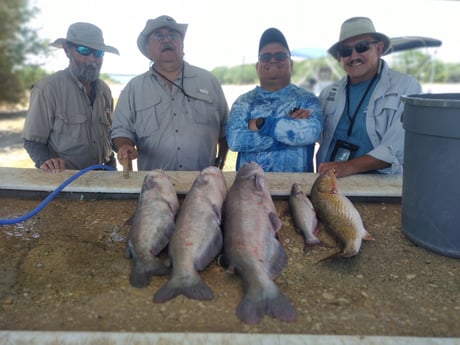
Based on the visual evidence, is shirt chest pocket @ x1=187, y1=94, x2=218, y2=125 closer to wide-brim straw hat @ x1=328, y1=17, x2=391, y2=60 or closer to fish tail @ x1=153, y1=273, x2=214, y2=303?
wide-brim straw hat @ x1=328, y1=17, x2=391, y2=60

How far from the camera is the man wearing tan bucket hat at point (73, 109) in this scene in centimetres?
419

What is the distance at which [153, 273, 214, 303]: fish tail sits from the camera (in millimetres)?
1859

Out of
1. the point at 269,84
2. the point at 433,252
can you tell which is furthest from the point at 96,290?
the point at 269,84

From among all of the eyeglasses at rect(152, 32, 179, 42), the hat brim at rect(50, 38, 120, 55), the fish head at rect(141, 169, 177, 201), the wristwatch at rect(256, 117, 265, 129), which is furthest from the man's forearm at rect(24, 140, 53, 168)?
the wristwatch at rect(256, 117, 265, 129)

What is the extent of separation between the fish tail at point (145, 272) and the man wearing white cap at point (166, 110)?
7.07 feet

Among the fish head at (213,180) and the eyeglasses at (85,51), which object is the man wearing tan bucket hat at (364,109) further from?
the eyeglasses at (85,51)

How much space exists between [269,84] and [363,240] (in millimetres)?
1783

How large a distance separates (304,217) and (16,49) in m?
17.5

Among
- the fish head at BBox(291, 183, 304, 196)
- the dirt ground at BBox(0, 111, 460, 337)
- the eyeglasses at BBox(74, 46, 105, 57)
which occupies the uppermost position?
the eyeglasses at BBox(74, 46, 105, 57)

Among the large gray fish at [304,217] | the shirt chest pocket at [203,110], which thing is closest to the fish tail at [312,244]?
the large gray fish at [304,217]

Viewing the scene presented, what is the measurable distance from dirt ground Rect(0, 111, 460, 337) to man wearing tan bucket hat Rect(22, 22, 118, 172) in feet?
5.93

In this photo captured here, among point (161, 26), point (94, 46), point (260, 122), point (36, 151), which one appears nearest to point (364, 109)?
point (260, 122)

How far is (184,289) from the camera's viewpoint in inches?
74.1

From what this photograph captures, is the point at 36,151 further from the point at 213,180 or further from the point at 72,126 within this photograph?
the point at 213,180
